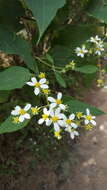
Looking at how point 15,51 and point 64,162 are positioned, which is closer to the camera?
point 15,51

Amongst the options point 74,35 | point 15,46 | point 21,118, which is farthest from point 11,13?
point 21,118

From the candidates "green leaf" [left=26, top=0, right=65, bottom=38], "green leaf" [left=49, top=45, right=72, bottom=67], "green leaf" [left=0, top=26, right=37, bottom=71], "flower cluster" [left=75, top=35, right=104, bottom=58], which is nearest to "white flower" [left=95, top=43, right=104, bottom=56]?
"flower cluster" [left=75, top=35, right=104, bottom=58]

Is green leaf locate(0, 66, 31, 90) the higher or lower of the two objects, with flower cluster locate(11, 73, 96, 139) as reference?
higher

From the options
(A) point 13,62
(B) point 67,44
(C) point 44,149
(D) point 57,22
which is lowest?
(C) point 44,149

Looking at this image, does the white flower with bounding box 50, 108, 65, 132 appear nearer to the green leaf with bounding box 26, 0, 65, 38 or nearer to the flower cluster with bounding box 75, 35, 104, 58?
the green leaf with bounding box 26, 0, 65, 38

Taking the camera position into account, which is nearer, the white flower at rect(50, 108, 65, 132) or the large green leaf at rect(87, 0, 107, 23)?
the white flower at rect(50, 108, 65, 132)

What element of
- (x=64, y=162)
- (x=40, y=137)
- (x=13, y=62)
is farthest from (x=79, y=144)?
(x=13, y=62)

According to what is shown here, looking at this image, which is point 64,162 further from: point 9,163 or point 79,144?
point 9,163

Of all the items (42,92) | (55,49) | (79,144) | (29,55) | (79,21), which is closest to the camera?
(42,92)
